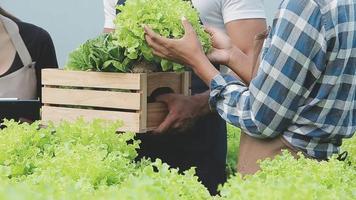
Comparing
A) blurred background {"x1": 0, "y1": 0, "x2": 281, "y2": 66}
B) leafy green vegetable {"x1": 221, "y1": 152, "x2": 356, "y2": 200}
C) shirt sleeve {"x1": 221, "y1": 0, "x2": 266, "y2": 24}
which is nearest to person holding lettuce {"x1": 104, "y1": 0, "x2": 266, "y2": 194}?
shirt sleeve {"x1": 221, "y1": 0, "x2": 266, "y2": 24}

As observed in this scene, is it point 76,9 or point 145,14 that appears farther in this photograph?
point 76,9

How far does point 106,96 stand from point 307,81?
2.84 feet

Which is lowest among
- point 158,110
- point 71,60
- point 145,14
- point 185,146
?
point 185,146

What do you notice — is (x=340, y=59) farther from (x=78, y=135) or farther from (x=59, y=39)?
(x=59, y=39)

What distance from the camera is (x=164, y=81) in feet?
9.05

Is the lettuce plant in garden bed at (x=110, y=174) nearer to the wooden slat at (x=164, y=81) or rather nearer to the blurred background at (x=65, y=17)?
the wooden slat at (x=164, y=81)

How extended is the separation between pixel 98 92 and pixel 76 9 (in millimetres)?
3780

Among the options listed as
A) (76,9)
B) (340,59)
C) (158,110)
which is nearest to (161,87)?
(158,110)

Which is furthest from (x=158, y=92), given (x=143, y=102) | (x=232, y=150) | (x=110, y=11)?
(x=232, y=150)

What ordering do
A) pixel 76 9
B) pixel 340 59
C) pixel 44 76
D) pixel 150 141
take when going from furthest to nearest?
1. pixel 76 9
2. pixel 150 141
3. pixel 44 76
4. pixel 340 59

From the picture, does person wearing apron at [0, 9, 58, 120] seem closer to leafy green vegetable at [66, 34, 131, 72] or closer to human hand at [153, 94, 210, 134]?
leafy green vegetable at [66, 34, 131, 72]

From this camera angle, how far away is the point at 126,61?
264 centimetres

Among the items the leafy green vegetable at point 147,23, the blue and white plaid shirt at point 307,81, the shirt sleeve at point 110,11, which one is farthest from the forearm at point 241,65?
the shirt sleeve at point 110,11

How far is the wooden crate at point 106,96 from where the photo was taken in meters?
2.60
